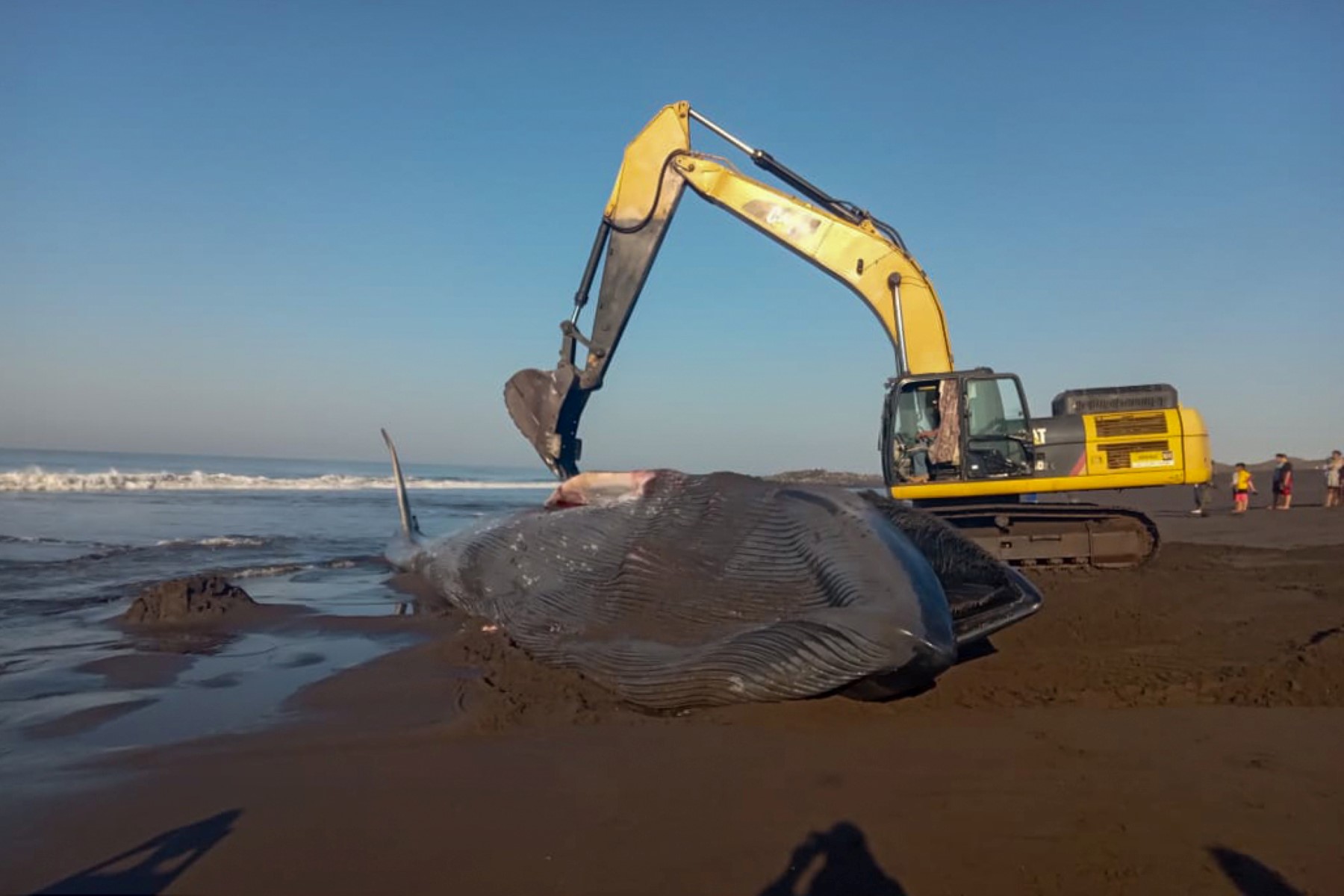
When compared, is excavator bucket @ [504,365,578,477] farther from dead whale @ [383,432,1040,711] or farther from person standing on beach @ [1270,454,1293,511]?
person standing on beach @ [1270,454,1293,511]

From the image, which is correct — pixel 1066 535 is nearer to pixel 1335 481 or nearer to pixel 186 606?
pixel 186 606

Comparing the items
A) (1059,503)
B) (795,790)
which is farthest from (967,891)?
(1059,503)

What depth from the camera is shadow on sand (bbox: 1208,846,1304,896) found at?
2.88 metres

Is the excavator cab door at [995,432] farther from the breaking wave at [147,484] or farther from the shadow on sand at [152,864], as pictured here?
the breaking wave at [147,484]

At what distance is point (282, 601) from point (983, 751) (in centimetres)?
729

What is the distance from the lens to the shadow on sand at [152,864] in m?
3.01

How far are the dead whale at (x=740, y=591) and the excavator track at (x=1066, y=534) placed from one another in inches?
216

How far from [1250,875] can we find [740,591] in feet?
8.18

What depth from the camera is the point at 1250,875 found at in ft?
9.78

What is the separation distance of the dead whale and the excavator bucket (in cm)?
459

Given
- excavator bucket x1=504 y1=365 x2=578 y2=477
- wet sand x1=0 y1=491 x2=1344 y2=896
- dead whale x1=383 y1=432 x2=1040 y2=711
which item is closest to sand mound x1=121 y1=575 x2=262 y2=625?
dead whale x1=383 y1=432 x2=1040 y2=711

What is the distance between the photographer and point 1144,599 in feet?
27.5

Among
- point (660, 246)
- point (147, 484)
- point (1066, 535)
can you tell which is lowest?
point (1066, 535)

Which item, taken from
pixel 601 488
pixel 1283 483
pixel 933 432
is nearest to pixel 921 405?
pixel 933 432
